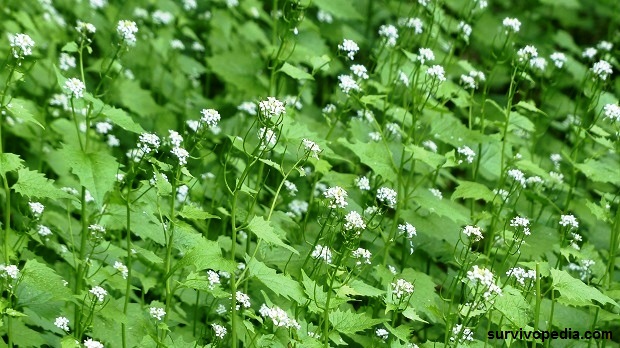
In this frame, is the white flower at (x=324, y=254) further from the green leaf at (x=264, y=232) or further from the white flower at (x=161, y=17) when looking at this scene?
the white flower at (x=161, y=17)

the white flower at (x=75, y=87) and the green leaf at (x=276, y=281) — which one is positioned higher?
the white flower at (x=75, y=87)

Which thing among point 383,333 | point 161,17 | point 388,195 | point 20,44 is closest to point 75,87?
point 20,44

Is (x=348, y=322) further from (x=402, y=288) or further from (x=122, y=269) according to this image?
(x=122, y=269)

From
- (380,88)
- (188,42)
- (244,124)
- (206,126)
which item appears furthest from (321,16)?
(206,126)

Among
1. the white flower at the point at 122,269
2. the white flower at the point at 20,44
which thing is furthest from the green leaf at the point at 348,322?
the white flower at the point at 20,44

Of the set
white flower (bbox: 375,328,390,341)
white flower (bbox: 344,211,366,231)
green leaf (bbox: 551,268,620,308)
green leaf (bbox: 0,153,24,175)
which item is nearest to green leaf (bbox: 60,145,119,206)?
green leaf (bbox: 0,153,24,175)

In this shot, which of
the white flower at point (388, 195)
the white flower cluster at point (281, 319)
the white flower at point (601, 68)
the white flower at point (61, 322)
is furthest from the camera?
the white flower at point (601, 68)

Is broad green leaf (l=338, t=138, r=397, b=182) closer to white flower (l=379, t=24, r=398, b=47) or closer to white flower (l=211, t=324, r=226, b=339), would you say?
white flower (l=379, t=24, r=398, b=47)
